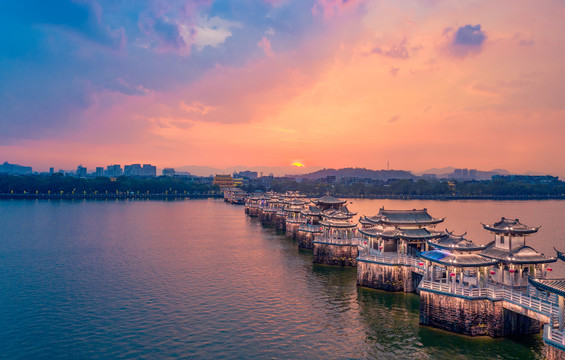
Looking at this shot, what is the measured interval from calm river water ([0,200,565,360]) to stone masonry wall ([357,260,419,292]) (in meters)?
1.05

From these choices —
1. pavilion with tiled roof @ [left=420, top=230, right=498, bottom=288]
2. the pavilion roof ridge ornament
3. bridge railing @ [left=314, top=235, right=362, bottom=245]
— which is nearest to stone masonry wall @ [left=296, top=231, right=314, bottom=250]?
bridge railing @ [left=314, top=235, right=362, bottom=245]

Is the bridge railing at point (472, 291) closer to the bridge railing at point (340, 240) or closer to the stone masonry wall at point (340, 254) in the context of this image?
the bridge railing at point (340, 240)

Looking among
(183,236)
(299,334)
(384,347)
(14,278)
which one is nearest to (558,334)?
(384,347)

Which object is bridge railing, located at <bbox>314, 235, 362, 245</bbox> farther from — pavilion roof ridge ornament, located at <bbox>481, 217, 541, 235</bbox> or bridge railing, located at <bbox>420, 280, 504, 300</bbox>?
bridge railing, located at <bbox>420, 280, 504, 300</bbox>

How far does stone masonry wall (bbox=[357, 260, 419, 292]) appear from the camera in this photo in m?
39.4

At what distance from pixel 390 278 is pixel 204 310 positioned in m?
20.0

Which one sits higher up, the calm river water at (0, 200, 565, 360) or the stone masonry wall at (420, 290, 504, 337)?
the stone masonry wall at (420, 290, 504, 337)

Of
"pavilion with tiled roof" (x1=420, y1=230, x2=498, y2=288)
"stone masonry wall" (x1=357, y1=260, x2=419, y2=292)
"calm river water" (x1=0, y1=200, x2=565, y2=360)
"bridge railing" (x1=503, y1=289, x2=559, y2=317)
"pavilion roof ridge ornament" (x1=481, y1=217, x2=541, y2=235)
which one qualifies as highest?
"pavilion roof ridge ornament" (x1=481, y1=217, x2=541, y2=235)

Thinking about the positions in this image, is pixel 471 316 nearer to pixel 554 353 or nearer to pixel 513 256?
pixel 513 256

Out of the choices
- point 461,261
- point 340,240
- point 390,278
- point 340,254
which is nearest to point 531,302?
point 461,261

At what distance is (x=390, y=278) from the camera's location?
39.8 metres

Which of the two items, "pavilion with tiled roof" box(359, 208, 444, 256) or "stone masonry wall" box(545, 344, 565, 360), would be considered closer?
"stone masonry wall" box(545, 344, 565, 360)

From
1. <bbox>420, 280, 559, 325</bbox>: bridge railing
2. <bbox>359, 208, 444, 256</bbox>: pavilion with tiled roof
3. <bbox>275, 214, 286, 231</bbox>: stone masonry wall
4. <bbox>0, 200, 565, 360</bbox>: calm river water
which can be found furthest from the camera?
<bbox>275, 214, 286, 231</bbox>: stone masonry wall

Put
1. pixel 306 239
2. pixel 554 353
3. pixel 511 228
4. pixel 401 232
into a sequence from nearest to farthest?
1. pixel 554 353
2. pixel 511 228
3. pixel 401 232
4. pixel 306 239
